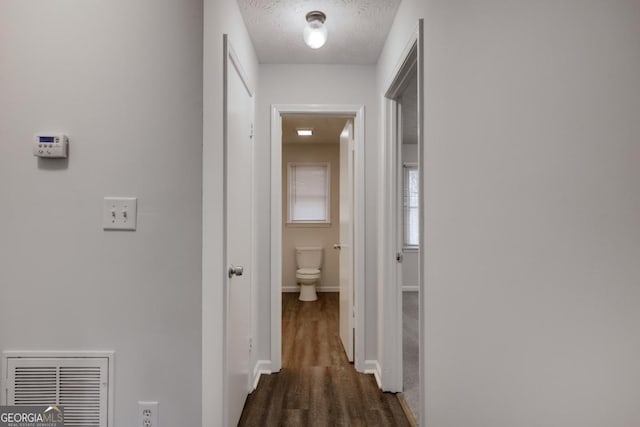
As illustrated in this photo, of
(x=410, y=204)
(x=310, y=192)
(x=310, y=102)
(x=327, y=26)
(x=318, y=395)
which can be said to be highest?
(x=327, y=26)

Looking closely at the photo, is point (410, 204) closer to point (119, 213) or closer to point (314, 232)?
point (314, 232)

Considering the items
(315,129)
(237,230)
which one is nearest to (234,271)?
(237,230)

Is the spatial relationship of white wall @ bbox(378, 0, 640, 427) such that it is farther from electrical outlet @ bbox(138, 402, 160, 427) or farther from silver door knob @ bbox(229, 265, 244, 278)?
electrical outlet @ bbox(138, 402, 160, 427)

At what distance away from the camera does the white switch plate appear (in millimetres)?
1422

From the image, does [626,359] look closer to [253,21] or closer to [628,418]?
[628,418]

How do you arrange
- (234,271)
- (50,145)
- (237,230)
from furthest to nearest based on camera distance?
(237,230) < (234,271) < (50,145)

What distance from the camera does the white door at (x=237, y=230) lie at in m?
1.81

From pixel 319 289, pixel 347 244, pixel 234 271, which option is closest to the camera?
pixel 234 271

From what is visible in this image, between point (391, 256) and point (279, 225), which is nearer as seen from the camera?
point (391, 256)

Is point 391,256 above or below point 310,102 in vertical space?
below

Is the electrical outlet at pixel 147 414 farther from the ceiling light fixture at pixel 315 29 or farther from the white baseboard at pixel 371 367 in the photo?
the ceiling light fixture at pixel 315 29

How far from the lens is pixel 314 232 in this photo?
18.7 ft

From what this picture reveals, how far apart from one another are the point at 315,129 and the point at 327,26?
2435mm

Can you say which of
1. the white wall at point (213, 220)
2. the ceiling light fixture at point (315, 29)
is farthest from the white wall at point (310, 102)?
the white wall at point (213, 220)
